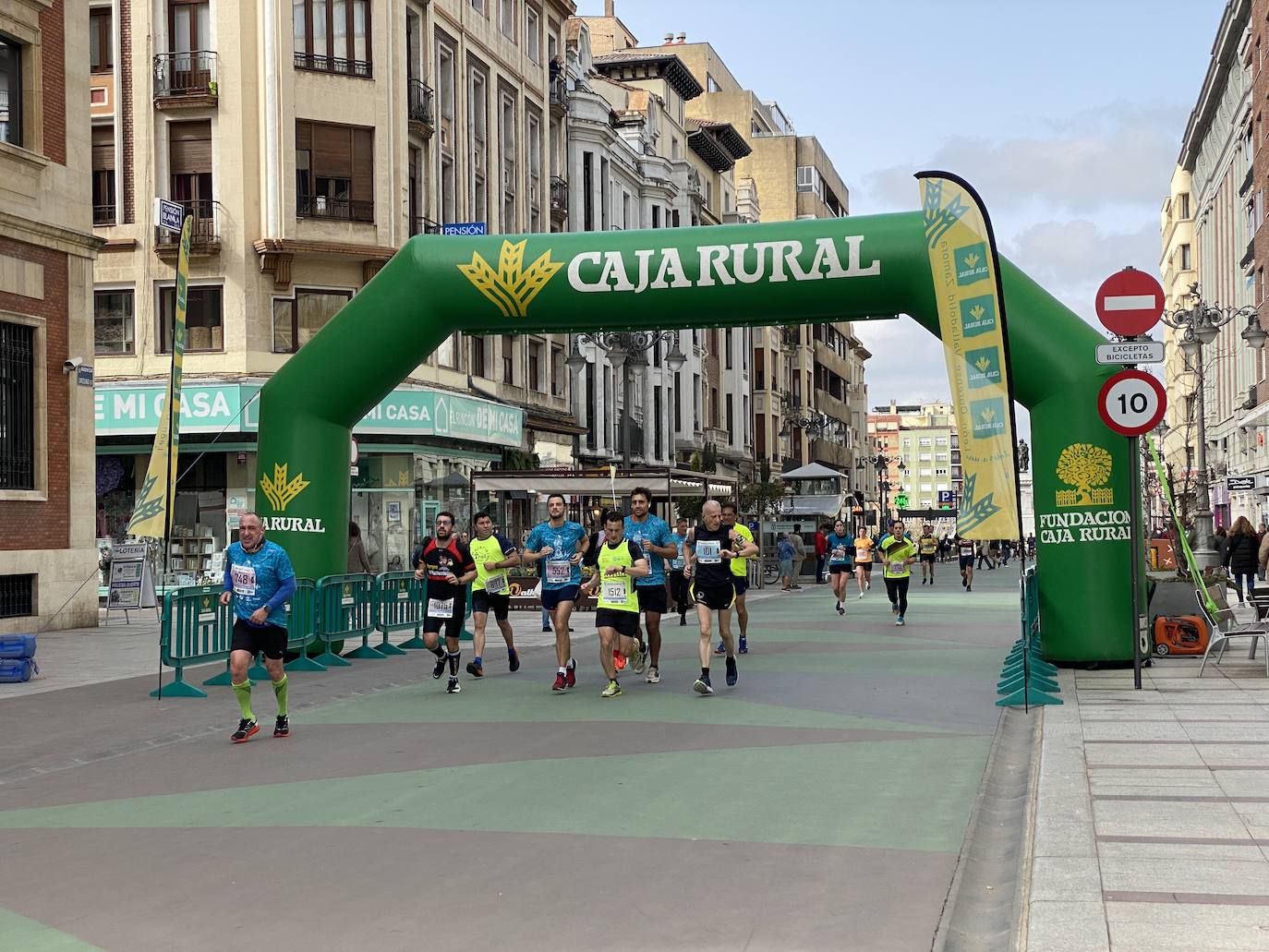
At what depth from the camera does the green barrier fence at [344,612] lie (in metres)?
17.6

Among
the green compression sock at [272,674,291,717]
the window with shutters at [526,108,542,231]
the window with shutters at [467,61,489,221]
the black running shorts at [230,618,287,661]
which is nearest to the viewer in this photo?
the black running shorts at [230,618,287,661]

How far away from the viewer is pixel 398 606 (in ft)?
65.5

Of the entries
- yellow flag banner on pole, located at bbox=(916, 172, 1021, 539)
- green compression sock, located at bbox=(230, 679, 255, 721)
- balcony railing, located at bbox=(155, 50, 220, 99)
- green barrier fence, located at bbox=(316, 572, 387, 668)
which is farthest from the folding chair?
balcony railing, located at bbox=(155, 50, 220, 99)

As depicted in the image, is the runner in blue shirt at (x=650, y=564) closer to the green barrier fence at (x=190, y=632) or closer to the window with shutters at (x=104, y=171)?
the green barrier fence at (x=190, y=632)

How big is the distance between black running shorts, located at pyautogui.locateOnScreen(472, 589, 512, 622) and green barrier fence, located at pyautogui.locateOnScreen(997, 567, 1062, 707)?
5202 millimetres

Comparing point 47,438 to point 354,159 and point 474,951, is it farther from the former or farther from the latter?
point 474,951

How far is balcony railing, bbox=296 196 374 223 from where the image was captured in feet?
110

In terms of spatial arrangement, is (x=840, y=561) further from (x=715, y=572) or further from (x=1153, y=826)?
(x=1153, y=826)

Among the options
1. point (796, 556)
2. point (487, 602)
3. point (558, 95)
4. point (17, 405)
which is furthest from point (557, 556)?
point (558, 95)

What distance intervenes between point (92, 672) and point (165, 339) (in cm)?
1750

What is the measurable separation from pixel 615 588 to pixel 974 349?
12.9ft

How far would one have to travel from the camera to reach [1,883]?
6.91m

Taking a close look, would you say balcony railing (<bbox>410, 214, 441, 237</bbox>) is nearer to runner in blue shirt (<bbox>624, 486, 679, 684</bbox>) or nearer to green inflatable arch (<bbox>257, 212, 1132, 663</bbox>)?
green inflatable arch (<bbox>257, 212, 1132, 663</bbox>)

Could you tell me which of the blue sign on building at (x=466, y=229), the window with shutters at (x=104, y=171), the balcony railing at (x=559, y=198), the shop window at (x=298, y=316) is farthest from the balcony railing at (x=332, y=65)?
the blue sign on building at (x=466, y=229)
